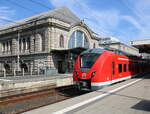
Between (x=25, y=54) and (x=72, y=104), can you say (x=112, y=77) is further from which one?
(x=25, y=54)

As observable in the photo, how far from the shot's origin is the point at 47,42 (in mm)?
30750

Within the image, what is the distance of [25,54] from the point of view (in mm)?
35094

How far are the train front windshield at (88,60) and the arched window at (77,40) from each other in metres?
23.4

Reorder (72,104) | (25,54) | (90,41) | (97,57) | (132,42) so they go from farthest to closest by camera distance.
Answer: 1. (90,41)
2. (25,54)
3. (132,42)
4. (97,57)
5. (72,104)

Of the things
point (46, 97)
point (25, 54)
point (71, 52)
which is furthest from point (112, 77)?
point (25, 54)

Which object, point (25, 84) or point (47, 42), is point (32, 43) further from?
point (25, 84)

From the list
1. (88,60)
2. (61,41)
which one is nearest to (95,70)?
(88,60)

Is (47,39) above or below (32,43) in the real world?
above

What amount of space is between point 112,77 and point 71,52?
1708 cm

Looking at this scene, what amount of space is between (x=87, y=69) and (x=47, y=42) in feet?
68.3

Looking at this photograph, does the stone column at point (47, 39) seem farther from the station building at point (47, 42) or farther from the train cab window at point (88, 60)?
the train cab window at point (88, 60)

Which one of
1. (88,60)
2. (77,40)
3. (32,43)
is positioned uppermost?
(77,40)

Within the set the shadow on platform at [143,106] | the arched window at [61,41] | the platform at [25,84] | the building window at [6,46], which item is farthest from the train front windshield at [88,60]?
the building window at [6,46]

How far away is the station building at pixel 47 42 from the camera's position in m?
30.6
